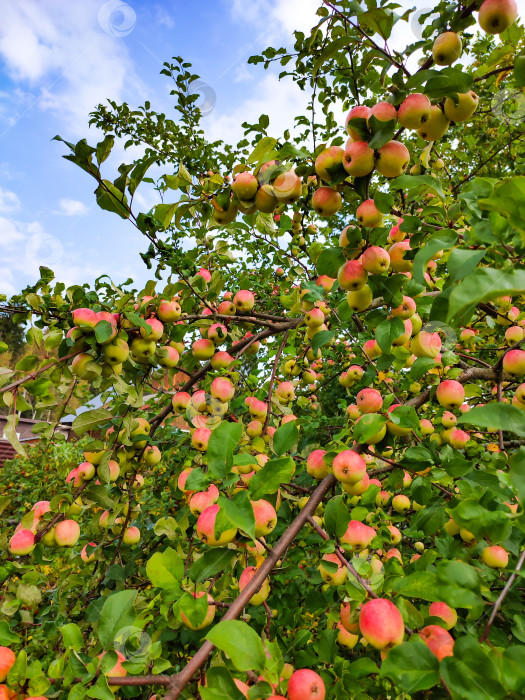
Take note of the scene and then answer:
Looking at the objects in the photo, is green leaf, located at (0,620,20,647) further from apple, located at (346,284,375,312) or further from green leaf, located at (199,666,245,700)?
apple, located at (346,284,375,312)

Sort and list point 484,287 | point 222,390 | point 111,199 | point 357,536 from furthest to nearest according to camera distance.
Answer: point 222,390, point 111,199, point 357,536, point 484,287

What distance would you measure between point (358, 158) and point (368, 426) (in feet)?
2.28

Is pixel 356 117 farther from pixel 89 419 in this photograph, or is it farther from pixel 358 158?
pixel 89 419

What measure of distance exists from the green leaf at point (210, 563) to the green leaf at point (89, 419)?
69 centimetres

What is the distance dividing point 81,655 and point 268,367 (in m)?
2.22

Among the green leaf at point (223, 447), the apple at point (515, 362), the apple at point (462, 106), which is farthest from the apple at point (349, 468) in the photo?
the apple at point (462, 106)

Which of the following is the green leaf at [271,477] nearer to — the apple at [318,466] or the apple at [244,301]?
the apple at [318,466]

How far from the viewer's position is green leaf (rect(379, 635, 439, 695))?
0.58 m

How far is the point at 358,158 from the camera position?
94cm

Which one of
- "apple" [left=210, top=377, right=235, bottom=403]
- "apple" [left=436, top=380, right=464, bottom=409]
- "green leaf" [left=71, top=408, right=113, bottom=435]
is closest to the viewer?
"green leaf" [left=71, top=408, right=113, bottom=435]

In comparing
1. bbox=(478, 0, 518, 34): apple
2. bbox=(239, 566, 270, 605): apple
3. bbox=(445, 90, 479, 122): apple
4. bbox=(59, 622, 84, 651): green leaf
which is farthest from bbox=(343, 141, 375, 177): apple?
bbox=(59, 622, 84, 651): green leaf

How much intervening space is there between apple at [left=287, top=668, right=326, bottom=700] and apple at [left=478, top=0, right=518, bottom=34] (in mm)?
1572

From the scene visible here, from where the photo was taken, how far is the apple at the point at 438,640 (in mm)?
763

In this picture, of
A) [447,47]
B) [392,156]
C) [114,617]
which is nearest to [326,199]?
[392,156]
